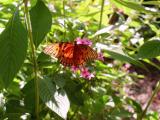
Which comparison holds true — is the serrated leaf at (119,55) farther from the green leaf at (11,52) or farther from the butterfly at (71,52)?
the green leaf at (11,52)

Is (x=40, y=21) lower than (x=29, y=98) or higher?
higher

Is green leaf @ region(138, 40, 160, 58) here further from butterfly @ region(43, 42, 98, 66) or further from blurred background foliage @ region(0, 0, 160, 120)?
butterfly @ region(43, 42, 98, 66)

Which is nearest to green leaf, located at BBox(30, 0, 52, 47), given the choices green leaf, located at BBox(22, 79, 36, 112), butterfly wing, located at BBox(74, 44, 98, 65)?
butterfly wing, located at BBox(74, 44, 98, 65)

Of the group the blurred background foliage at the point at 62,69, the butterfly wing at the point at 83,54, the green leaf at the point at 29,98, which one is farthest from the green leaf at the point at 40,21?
the green leaf at the point at 29,98

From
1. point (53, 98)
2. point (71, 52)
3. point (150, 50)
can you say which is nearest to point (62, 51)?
point (71, 52)

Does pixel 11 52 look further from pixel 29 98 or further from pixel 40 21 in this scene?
pixel 29 98

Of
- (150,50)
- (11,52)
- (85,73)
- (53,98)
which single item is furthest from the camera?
(85,73)
